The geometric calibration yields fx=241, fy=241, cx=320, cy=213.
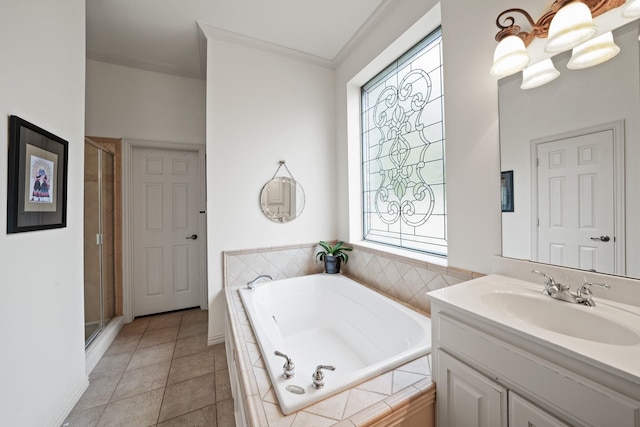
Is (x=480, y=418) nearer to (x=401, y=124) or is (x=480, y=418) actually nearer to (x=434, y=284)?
(x=434, y=284)

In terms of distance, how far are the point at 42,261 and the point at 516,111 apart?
2623 millimetres

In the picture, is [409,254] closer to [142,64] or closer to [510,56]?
[510,56]

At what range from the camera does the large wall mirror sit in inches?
34.7

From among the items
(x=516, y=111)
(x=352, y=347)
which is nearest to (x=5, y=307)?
(x=352, y=347)

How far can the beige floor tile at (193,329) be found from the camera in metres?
2.43

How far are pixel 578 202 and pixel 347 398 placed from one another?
1234mm

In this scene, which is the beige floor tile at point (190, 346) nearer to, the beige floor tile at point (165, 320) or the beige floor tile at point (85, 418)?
the beige floor tile at point (165, 320)

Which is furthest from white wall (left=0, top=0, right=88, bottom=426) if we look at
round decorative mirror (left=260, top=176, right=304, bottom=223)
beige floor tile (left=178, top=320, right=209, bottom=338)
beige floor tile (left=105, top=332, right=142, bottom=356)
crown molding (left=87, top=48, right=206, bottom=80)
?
round decorative mirror (left=260, top=176, right=304, bottom=223)

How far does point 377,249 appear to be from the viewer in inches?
86.7

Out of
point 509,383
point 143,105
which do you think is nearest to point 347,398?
point 509,383

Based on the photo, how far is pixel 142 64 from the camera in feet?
8.76

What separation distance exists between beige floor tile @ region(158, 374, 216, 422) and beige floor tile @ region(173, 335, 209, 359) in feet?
1.30

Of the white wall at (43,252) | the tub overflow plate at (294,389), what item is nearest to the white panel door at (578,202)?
the tub overflow plate at (294,389)

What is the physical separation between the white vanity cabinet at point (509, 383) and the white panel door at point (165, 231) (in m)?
2.87
